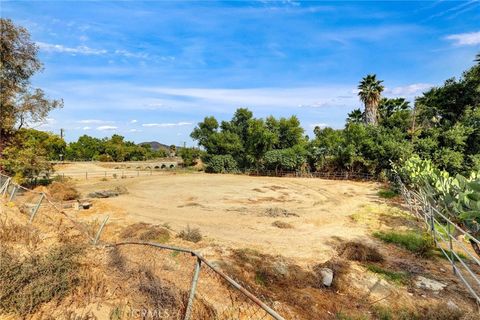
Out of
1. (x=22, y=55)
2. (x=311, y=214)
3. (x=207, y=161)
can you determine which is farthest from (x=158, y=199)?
(x=207, y=161)

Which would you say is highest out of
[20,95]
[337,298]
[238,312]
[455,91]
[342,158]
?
[455,91]

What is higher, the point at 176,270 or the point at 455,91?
the point at 455,91

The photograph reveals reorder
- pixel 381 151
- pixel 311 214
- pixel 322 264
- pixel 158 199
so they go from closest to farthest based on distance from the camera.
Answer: pixel 322 264 → pixel 311 214 → pixel 158 199 → pixel 381 151

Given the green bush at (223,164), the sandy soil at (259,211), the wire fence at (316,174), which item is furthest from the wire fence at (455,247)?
the green bush at (223,164)

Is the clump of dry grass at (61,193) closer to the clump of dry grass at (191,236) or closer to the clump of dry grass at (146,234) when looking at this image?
the clump of dry grass at (146,234)

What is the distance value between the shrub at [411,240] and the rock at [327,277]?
169 inches

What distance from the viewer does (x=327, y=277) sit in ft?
25.4

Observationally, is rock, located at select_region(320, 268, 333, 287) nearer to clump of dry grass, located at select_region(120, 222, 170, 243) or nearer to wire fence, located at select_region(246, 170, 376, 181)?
clump of dry grass, located at select_region(120, 222, 170, 243)

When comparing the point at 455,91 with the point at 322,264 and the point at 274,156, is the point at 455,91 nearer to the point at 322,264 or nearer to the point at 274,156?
the point at 274,156

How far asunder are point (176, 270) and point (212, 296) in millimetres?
1285

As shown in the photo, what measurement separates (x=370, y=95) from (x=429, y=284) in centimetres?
2949

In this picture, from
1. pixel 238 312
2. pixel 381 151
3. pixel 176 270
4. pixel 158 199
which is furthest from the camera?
pixel 381 151

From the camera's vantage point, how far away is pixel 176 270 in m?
6.49

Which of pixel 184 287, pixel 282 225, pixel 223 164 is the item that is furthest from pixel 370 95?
pixel 184 287
